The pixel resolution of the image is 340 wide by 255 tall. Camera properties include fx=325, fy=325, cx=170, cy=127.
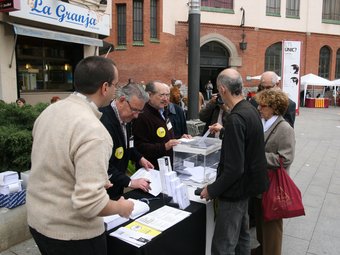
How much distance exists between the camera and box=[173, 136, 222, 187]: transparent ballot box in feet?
9.62

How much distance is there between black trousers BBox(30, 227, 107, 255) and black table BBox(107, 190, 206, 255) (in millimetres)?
262

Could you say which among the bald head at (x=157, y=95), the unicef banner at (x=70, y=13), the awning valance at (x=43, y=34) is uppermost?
the unicef banner at (x=70, y=13)

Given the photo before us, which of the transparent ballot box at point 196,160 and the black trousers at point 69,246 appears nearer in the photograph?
the black trousers at point 69,246

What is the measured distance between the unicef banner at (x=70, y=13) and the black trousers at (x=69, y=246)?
8338mm

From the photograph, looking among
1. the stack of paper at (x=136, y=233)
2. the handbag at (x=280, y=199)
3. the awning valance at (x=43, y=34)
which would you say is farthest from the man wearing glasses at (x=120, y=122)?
the awning valance at (x=43, y=34)

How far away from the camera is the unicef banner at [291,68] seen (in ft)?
38.3

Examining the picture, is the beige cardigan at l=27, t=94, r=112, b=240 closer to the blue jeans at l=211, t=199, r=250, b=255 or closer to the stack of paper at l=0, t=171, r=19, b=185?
the blue jeans at l=211, t=199, r=250, b=255

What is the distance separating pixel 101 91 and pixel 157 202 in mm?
1259

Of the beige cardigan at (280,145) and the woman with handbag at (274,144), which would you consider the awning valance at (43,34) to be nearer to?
the woman with handbag at (274,144)

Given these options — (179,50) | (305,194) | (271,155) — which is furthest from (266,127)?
(179,50)

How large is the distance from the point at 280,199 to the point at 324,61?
97.4 feet

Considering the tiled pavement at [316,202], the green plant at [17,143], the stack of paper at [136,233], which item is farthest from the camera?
the green plant at [17,143]

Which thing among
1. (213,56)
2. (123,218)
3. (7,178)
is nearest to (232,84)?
(123,218)

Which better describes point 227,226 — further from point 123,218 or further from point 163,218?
point 123,218
